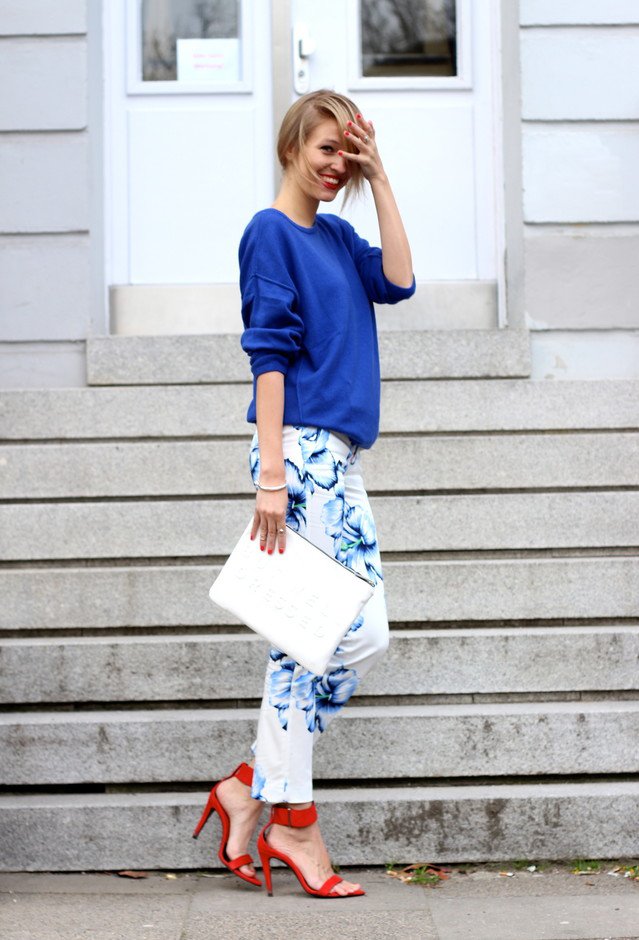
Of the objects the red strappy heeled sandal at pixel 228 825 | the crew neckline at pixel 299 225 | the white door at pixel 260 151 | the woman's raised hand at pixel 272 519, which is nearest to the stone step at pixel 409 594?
the red strappy heeled sandal at pixel 228 825

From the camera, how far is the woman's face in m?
2.88

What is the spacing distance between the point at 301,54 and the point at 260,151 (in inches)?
18.2

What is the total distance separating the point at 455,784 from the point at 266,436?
4.05ft

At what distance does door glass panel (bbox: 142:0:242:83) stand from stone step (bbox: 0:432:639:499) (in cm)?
209

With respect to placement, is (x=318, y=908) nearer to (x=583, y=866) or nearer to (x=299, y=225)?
(x=583, y=866)

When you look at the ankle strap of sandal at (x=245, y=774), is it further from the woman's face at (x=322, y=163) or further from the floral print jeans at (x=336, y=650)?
the woman's face at (x=322, y=163)

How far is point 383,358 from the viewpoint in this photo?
4605mm

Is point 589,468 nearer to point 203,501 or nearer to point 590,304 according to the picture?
point 590,304

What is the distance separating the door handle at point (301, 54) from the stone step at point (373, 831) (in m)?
3.35

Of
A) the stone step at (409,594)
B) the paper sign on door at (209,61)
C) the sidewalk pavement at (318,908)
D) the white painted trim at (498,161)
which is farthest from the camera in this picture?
the paper sign on door at (209,61)

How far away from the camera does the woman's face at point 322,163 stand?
288cm

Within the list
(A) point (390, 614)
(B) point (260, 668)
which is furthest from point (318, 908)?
(A) point (390, 614)

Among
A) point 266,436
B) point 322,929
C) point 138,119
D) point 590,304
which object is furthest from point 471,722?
point 138,119

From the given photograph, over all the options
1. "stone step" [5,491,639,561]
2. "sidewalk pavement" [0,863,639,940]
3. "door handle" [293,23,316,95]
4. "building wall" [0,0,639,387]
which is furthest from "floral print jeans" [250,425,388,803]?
"door handle" [293,23,316,95]
